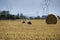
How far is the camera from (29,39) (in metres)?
6.51

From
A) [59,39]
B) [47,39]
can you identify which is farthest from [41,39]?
[59,39]

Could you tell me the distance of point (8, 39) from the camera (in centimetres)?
660

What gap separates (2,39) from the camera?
6.47m

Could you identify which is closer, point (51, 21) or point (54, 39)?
point (54, 39)

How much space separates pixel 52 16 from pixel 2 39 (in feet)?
42.9

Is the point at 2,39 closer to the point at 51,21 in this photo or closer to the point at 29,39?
the point at 29,39

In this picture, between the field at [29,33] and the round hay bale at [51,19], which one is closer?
the field at [29,33]

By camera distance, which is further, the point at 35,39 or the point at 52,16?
the point at 52,16

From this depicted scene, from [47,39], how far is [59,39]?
1.34 feet

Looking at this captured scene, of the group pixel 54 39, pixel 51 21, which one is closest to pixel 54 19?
pixel 51 21

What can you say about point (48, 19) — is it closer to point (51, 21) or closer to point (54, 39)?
point (51, 21)

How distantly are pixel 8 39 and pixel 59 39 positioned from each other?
1.75 m

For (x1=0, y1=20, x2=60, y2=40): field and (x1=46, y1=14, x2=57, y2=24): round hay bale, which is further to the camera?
(x1=46, y1=14, x2=57, y2=24): round hay bale

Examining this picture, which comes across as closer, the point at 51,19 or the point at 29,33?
the point at 29,33
